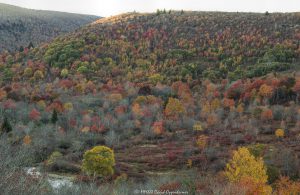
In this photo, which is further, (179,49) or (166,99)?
(179,49)

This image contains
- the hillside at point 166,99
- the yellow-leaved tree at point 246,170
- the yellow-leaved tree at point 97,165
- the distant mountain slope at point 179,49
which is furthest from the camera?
the distant mountain slope at point 179,49

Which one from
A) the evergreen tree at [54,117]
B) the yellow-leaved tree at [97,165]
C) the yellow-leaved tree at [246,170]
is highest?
the yellow-leaved tree at [246,170]

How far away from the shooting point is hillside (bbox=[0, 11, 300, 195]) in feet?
211

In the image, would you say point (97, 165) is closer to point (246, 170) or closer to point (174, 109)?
point (246, 170)

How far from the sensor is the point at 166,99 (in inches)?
4596

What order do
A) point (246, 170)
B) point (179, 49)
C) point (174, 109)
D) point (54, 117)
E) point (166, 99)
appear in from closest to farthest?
point (246, 170), point (54, 117), point (174, 109), point (166, 99), point (179, 49)

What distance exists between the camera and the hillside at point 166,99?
2527 inches

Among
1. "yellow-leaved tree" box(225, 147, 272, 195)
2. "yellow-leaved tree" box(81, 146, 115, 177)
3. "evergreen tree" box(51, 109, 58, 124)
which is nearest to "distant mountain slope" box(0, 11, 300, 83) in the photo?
"evergreen tree" box(51, 109, 58, 124)

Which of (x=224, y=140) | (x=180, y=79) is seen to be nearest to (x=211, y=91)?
(x=180, y=79)

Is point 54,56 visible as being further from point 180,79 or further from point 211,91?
point 211,91

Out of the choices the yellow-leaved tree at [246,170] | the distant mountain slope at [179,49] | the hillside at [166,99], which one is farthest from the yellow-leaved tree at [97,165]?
the distant mountain slope at [179,49]

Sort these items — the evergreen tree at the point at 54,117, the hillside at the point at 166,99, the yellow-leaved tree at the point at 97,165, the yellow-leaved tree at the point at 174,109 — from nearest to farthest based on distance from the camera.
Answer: the yellow-leaved tree at the point at 97,165 < the hillside at the point at 166,99 < the evergreen tree at the point at 54,117 < the yellow-leaved tree at the point at 174,109

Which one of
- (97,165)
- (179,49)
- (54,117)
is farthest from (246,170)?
(179,49)

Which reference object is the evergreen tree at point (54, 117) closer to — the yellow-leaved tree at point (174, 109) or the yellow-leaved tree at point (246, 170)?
the yellow-leaved tree at point (174, 109)
